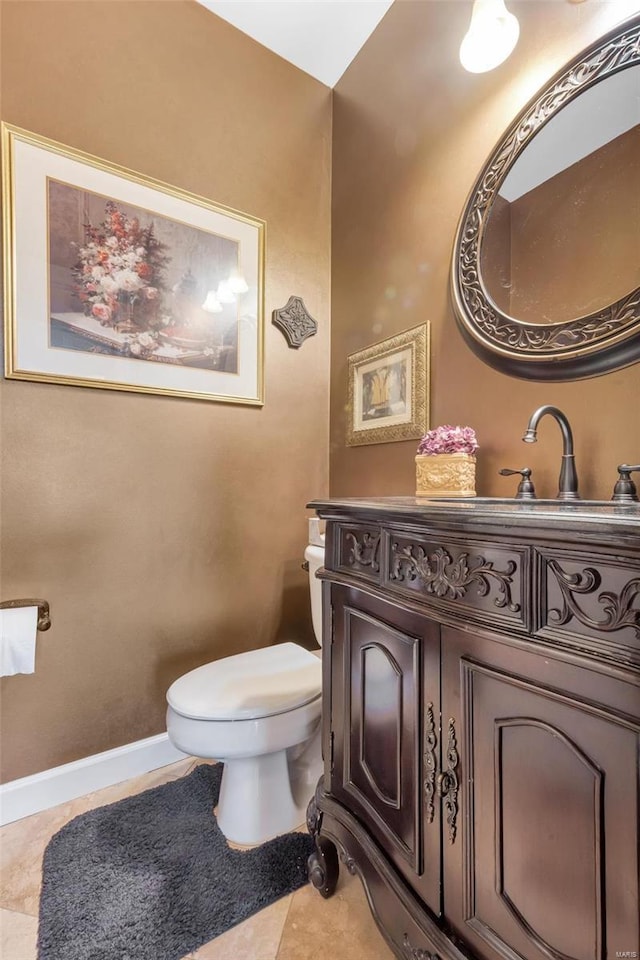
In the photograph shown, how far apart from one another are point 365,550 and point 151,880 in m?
1.04

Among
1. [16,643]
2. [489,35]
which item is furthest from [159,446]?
[489,35]

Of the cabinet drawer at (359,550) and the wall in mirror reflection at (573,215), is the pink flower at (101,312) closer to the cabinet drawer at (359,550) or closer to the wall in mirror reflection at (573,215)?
the cabinet drawer at (359,550)

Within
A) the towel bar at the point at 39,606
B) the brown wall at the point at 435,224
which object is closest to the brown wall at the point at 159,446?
the towel bar at the point at 39,606

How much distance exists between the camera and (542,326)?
1012mm

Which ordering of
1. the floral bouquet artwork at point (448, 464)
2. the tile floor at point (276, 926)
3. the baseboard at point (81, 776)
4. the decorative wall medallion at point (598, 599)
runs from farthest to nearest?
the baseboard at point (81, 776) → the floral bouquet artwork at point (448, 464) → the tile floor at point (276, 926) → the decorative wall medallion at point (598, 599)

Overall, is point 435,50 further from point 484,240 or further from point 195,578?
point 195,578

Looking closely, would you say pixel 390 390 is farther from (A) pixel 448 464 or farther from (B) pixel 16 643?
(B) pixel 16 643

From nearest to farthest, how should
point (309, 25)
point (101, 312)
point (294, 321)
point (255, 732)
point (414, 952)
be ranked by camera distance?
point (414, 952), point (255, 732), point (101, 312), point (309, 25), point (294, 321)

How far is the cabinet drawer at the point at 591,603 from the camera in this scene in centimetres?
47

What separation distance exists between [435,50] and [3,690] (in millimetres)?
2487

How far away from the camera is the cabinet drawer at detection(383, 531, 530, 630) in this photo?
0.58 meters

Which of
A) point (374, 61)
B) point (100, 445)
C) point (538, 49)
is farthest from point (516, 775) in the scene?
point (374, 61)

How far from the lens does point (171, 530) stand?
5.04 feet

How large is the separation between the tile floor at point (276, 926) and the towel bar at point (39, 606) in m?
0.61
